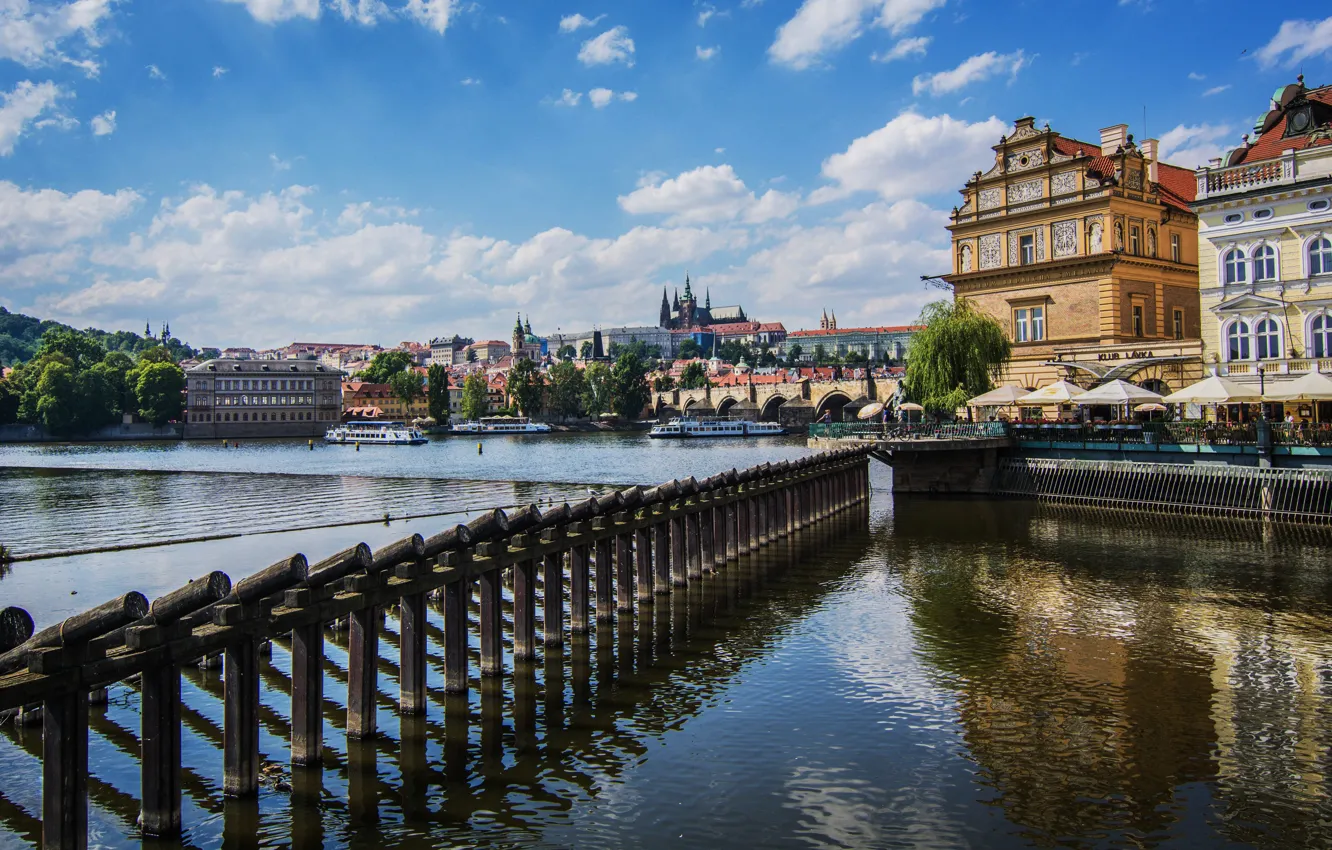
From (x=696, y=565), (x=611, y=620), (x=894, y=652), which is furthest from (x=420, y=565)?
(x=696, y=565)

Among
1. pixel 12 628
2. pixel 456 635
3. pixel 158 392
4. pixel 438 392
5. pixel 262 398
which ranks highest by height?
pixel 158 392

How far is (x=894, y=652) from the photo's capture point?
62.2 feet

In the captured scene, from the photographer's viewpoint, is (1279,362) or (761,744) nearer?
(761,744)

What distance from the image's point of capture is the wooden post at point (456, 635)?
48.2 feet

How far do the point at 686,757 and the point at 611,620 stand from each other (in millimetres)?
7044

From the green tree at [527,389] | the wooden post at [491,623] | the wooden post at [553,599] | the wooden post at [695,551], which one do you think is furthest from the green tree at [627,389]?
the wooden post at [491,623]

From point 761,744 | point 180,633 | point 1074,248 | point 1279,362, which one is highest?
point 1074,248

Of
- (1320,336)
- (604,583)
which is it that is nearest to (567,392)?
(1320,336)

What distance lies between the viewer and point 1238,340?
145 feet

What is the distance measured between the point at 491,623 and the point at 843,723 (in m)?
5.63

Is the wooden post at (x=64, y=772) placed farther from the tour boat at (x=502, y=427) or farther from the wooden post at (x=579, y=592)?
the tour boat at (x=502, y=427)

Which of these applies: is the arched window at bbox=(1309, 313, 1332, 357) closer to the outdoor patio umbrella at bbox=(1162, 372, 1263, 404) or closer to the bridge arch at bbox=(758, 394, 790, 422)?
the outdoor patio umbrella at bbox=(1162, 372, 1263, 404)

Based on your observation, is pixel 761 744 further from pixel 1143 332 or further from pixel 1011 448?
pixel 1143 332

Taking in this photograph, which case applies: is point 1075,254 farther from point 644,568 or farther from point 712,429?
point 712,429
